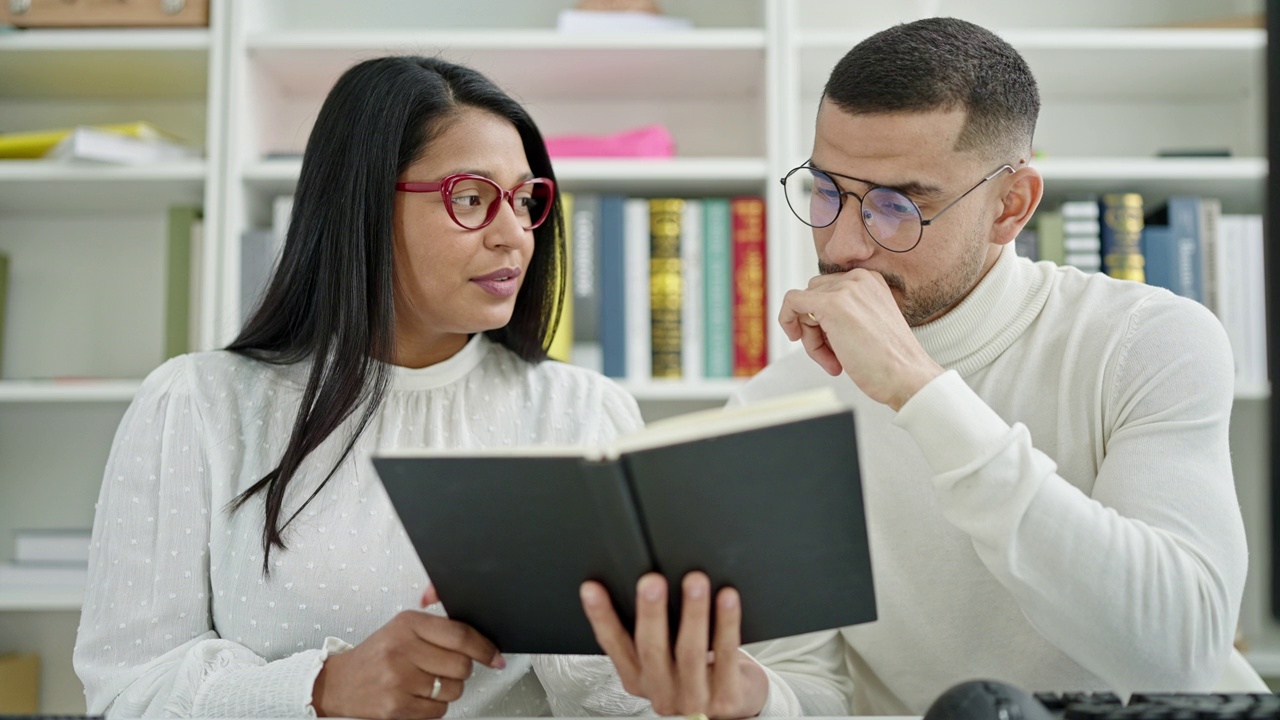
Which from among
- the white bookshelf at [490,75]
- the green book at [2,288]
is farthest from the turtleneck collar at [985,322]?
the green book at [2,288]

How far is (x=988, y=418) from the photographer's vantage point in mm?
902

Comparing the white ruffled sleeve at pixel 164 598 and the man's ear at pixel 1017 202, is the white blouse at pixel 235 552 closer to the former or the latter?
the white ruffled sleeve at pixel 164 598

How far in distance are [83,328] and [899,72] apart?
1725mm

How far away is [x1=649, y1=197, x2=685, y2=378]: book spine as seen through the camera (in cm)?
187

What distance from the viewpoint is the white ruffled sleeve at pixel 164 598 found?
3.33 feet

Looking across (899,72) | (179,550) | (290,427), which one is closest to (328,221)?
(290,427)

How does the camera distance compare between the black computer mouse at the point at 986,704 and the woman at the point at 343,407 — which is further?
the woman at the point at 343,407

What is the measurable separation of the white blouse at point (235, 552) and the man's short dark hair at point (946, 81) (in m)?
0.53

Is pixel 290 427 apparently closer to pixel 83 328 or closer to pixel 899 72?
pixel 899 72

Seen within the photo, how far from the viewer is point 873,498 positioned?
124cm

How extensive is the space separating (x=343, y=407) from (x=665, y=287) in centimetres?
A: 79

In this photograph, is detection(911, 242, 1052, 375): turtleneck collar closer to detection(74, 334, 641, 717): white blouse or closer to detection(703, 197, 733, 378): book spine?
detection(74, 334, 641, 717): white blouse

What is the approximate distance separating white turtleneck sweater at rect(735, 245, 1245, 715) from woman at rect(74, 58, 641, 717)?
0.35 metres

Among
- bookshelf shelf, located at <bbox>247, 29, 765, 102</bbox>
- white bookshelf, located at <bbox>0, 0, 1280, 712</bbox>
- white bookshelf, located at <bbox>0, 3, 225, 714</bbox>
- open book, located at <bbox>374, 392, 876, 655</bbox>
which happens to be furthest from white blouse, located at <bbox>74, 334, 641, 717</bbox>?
white bookshelf, located at <bbox>0, 3, 225, 714</bbox>
